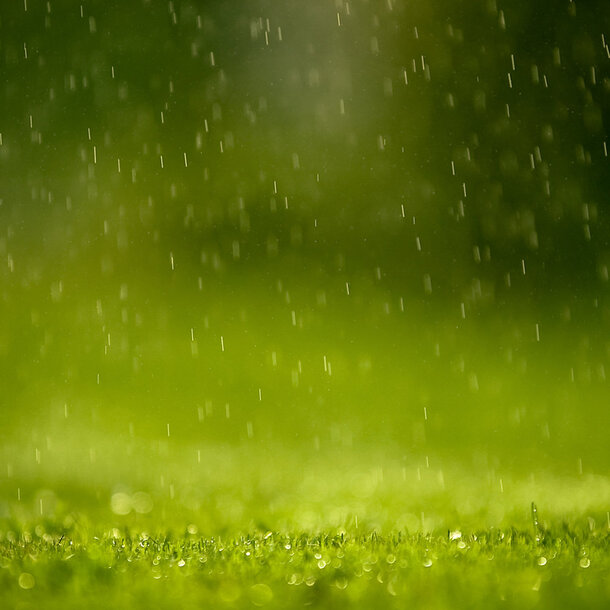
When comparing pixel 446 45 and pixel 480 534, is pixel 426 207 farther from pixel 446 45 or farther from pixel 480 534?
pixel 480 534

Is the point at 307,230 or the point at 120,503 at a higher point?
the point at 307,230

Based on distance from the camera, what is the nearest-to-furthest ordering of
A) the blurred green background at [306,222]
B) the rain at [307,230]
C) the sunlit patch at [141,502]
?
the sunlit patch at [141,502]
the rain at [307,230]
the blurred green background at [306,222]

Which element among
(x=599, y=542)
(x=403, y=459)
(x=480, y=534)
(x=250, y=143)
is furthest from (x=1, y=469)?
(x=250, y=143)

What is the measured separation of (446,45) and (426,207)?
5.69 feet

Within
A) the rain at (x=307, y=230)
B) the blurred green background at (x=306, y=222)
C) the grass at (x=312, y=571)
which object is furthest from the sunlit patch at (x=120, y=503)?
the blurred green background at (x=306, y=222)

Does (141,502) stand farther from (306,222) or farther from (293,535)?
(306,222)

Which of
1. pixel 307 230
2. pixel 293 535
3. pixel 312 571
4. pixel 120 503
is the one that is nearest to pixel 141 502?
pixel 120 503

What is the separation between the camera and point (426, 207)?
348 inches

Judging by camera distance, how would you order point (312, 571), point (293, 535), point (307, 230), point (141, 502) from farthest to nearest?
1. point (307, 230)
2. point (141, 502)
3. point (293, 535)
4. point (312, 571)

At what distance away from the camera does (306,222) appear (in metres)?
8.66

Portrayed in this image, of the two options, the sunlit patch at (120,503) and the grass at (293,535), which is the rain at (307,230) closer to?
the grass at (293,535)

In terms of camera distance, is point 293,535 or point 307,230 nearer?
point 293,535

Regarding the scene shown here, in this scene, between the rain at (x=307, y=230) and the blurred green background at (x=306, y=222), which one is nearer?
the rain at (x=307, y=230)

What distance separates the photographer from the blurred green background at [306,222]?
7113 millimetres
